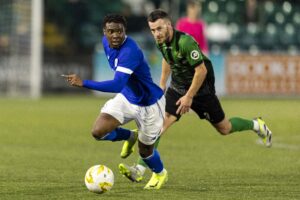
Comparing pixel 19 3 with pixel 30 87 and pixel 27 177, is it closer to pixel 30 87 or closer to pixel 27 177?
pixel 30 87

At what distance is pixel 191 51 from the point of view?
830 centimetres

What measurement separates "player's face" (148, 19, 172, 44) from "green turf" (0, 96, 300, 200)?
137 cm

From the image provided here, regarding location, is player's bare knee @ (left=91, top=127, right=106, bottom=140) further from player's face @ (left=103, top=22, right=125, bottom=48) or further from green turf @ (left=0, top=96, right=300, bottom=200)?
player's face @ (left=103, top=22, right=125, bottom=48)

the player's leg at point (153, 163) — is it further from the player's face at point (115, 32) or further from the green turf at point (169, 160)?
the player's face at point (115, 32)

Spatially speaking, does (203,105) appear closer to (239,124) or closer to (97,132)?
(239,124)

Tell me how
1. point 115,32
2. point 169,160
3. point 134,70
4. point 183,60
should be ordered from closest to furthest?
point 115,32, point 134,70, point 183,60, point 169,160

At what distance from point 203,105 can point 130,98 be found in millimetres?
1780

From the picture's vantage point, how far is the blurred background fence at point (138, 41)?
83.8ft

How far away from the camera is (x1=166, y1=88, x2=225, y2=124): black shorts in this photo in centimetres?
950

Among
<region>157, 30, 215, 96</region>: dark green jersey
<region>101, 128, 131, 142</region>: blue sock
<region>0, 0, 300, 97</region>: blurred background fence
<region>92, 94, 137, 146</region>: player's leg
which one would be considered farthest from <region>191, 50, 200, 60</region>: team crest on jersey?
<region>0, 0, 300, 97</region>: blurred background fence

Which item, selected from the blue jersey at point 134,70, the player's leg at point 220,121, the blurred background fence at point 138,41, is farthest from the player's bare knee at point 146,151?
the blurred background fence at point 138,41

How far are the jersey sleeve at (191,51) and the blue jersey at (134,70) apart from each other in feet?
1.60

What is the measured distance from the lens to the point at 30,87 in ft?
82.2

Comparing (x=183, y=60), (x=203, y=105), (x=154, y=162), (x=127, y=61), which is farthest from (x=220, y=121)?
(x=127, y=61)
